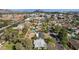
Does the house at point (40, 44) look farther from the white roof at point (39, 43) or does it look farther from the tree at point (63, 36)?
the tree at point (63, 36)

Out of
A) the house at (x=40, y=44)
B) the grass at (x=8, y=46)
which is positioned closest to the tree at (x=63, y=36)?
the house at (x=40, y=44)

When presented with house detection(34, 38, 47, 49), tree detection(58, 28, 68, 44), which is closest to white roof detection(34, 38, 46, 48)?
house detection(34, 38, 47, 49)

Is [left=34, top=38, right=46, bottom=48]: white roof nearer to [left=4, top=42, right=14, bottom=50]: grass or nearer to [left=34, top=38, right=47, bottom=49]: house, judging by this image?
[left=34, top=38, right=47, bottom=49]: house

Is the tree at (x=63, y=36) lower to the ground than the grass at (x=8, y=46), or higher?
higher

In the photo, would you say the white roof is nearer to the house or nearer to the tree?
the house

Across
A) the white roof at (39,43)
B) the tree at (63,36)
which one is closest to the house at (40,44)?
the white roof at (39,43)

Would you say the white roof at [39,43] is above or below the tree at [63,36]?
below

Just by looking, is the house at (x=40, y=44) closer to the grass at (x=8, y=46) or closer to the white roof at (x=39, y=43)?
the white roof at (x=39, y=43)

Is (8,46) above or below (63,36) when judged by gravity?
below

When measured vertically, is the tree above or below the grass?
above

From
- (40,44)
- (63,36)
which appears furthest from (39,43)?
(63,36)

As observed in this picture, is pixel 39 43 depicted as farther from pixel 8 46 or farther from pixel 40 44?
pixel 8 46

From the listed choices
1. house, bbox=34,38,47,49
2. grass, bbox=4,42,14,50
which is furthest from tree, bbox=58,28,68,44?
grass, bbox=4,42,14,50
